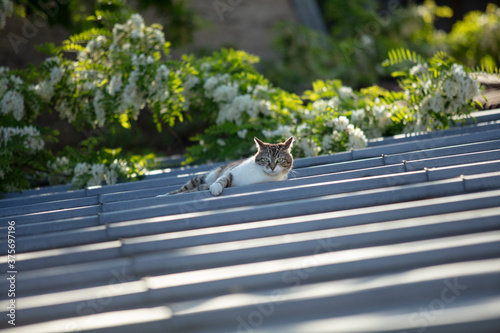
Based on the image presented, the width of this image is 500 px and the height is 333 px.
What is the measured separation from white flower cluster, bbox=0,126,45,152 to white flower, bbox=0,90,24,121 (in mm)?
350

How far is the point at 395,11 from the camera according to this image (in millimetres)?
11570

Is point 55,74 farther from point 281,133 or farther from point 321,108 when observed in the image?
point 321,108

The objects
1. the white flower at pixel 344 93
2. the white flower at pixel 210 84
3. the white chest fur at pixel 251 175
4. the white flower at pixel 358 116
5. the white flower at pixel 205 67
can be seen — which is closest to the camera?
the white chest fur at pixel 251 175

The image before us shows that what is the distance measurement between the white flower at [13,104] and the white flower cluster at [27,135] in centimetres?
35

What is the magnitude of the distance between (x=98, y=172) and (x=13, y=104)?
59.9 inches

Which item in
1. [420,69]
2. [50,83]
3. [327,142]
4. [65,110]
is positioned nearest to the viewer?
[327,142]

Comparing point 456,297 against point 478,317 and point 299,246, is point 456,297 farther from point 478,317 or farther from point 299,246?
point 299,246

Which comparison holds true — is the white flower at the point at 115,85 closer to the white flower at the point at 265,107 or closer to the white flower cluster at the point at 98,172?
the white flower cluster at the point at 98,172

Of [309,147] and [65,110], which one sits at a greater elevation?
[65,110]

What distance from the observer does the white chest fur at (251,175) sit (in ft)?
11.4

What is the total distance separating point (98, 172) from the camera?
4.59 m

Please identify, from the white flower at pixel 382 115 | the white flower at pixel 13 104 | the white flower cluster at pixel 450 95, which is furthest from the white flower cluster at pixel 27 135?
the white flower cluster at pixel 450 95

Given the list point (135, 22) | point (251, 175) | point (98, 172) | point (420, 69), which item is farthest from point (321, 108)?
point (98, 172)

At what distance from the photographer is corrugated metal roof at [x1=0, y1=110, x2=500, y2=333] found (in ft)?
5.44
